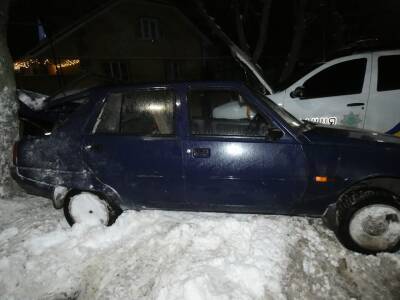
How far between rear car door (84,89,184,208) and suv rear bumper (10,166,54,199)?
29.2 inches

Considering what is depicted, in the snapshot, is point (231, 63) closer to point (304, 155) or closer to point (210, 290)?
point (304, 155)

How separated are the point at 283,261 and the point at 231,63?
13991 millimetres

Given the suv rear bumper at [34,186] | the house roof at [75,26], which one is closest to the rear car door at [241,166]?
the suv rear bumper at [34,186]

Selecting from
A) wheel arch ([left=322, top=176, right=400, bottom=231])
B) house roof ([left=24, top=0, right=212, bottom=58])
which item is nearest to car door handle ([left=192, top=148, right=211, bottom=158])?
wheel arch ([left=322, top=176, right=400, bottom=231])

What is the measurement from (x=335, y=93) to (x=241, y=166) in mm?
3301

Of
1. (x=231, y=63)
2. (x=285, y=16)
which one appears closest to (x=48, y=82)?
(x=231, y=63)

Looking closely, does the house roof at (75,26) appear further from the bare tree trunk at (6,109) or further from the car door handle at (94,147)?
the car door handle at (94,147)

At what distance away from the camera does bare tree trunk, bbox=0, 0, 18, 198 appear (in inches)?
164

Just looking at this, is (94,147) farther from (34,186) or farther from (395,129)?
(395,129)

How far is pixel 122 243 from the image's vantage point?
10.2ft

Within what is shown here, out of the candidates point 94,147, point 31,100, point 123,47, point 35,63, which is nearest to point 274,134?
point 94,147

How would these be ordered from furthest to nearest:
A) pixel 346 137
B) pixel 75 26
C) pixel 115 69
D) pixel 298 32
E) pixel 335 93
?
pixel 115 69
pixel 75 26
pixel 298 32
pixel 335 93
pixel 346 137

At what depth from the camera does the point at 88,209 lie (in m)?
3.36

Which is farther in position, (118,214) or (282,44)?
(282,44)
